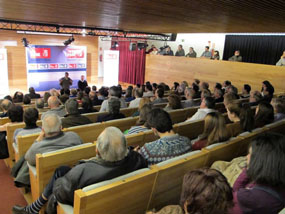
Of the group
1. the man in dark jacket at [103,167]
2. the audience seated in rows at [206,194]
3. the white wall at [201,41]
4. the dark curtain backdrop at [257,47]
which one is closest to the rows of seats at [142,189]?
the man in dark jacket at [103,167]

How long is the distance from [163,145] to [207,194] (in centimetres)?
100

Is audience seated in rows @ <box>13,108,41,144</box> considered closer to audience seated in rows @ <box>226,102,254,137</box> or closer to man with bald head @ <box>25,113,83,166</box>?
man with bald head @ <box>25,113,83,166</box>

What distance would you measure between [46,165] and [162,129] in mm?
1160

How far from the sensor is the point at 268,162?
4.58 ft

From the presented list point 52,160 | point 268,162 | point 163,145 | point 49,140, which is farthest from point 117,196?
point 49,140

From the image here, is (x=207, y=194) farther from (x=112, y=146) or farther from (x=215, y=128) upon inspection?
(x=215, y=128)

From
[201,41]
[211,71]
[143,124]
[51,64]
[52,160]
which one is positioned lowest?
[52,160]

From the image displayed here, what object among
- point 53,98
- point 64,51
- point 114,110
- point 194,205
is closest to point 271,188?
point 194,205

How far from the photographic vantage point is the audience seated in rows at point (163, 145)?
6.87 ft

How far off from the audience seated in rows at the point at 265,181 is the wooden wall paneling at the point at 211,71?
6.38 metres

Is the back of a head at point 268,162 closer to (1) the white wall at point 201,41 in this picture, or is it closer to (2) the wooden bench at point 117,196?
(2) the wooden bench at point 117,196

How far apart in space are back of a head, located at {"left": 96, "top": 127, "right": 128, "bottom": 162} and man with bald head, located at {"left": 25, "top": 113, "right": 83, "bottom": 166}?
842mm

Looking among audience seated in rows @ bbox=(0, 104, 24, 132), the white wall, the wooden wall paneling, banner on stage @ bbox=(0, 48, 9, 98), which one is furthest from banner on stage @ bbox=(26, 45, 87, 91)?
audience seated in rows @ bbox=(0, 104, 24, 132)

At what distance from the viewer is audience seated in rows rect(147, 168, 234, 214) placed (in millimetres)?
1131
